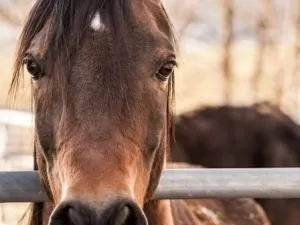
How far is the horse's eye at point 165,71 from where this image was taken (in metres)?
1.86

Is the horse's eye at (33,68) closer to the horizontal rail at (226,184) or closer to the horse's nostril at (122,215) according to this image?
the horizontal rail at (226,184)

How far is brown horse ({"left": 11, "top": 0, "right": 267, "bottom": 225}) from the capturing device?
60.6 inches

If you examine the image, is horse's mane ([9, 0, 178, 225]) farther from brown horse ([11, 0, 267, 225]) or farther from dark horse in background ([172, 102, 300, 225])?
dark horse in background ([172, 102, 300, 225])

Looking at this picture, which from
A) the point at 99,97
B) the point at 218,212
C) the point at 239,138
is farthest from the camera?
the point at 239,138

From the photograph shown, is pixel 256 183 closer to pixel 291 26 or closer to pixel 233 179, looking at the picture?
pixel 233 179

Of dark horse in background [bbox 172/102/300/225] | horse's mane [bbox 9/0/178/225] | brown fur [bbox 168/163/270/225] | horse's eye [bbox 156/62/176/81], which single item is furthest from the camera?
dark horse in background [bbox 172/102/300/225]

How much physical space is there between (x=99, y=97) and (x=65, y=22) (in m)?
0.27

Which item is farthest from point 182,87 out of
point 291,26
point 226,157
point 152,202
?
point 152,202

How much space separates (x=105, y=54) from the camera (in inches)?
67.6

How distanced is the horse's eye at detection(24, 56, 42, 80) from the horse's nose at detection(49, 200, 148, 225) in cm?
→ 51

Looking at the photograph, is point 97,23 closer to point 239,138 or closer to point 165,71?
A: point 165,71

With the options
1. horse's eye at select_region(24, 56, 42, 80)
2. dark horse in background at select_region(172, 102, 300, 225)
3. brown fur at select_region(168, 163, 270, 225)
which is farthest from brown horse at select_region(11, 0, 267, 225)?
dark horse in background at select_region(172, 102, 300, 225)

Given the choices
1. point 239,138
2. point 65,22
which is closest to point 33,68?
point 65,22

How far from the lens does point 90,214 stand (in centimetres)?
144
